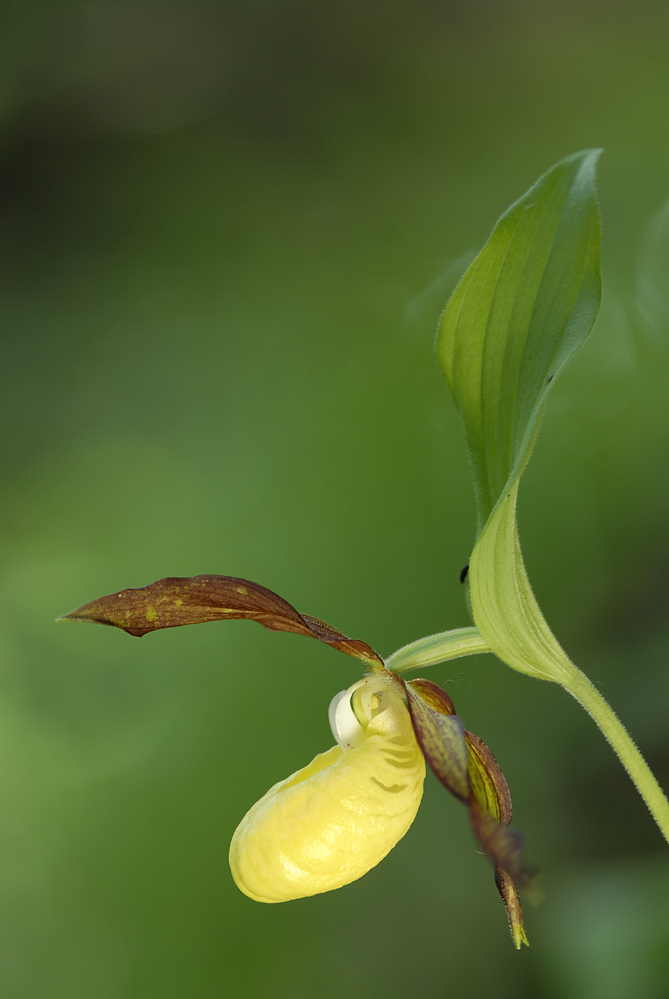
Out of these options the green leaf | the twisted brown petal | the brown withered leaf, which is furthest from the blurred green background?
the green leaf

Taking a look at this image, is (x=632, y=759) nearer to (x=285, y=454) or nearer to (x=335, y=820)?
(x=335, y=820)

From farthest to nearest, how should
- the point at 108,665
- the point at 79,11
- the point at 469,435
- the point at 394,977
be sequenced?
1. the point at 79,11
2. the point at 108,665
3. the point at 394,977
4. the point at 469,435

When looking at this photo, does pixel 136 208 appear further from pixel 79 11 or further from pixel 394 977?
pixel 394 977

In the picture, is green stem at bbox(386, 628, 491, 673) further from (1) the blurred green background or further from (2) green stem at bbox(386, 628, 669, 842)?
(1) the blurred green background

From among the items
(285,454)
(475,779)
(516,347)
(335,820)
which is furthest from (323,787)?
(285,454)

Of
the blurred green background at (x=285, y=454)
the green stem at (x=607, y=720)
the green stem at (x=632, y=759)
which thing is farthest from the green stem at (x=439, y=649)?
the blurred green background at (x=285, y=454)

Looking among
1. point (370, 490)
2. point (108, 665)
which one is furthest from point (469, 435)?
point (108, 665)

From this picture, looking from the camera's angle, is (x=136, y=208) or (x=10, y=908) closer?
(x=10, y=908)

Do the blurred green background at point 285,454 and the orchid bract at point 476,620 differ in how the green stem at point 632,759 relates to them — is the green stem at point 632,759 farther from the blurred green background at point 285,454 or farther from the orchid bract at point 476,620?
the blurred green background at point 285,454
